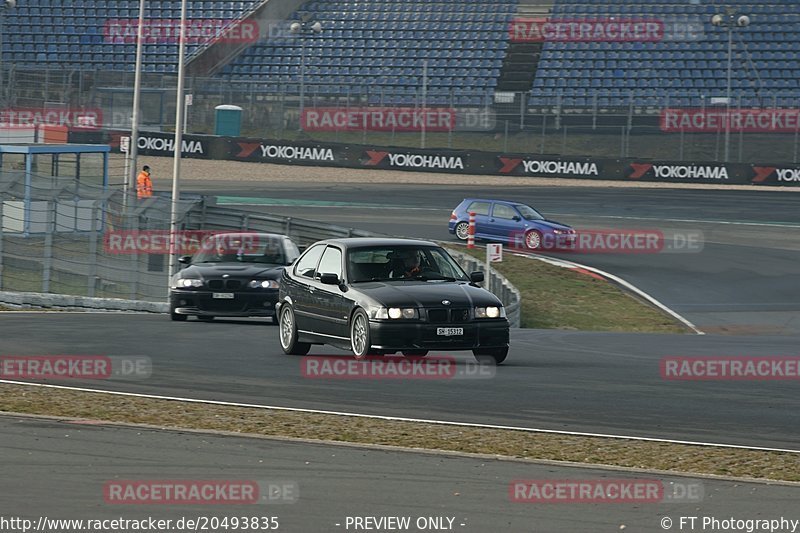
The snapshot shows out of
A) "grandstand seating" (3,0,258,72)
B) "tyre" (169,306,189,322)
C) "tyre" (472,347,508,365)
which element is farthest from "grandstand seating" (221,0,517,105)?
"tyre" (472,347,508,365)

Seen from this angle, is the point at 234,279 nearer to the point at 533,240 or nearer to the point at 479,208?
the point at 533,240

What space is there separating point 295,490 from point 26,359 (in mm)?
7968

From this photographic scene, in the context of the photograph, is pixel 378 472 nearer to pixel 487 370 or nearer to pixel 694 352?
pixel 487 370

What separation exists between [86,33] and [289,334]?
46.8 meters

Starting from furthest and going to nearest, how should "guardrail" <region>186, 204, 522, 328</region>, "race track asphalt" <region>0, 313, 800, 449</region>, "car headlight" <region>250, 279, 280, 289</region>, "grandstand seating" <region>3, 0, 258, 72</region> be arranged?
1. "grandstand seating" <region>3, 0, 258, 72</region>
2. "guardrail" <region>186, 204, 522, 328</region>
3. "car headlight" <region>250, 279, 280, 289</region>
4. "race track asphalt" <region>0, 313, 800, 449</region>

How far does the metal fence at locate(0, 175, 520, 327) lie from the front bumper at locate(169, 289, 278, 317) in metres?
4.48

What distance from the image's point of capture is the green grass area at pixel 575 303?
28.5m

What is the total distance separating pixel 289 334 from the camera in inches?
671

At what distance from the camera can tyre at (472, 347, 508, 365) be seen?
15.7 metres

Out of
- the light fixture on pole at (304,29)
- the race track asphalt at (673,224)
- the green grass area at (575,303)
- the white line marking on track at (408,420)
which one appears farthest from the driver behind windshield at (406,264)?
the light fixture on pole at (304,29)

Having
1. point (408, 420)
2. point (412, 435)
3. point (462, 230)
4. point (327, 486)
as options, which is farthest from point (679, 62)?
point (327, 486)

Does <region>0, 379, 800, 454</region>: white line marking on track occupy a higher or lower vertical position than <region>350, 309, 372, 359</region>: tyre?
lower

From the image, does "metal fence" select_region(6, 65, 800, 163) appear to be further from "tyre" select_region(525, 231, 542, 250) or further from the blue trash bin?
"tyre" select_region(525, 231, 542, 250)

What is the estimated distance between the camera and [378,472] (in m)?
9.80
